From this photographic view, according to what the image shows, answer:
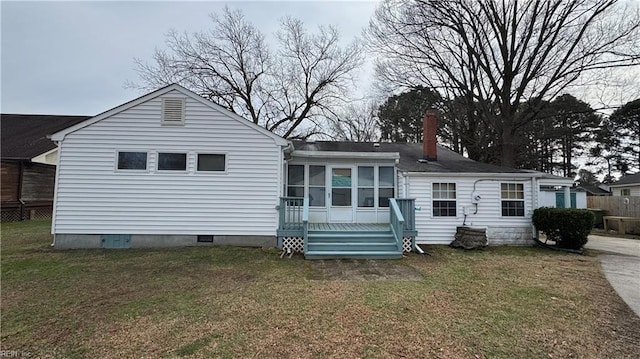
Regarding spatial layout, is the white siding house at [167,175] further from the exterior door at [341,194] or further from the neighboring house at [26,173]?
the neighboring house at [26,173]

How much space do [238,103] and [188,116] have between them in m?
14.3

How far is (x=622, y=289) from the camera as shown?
5.37 m

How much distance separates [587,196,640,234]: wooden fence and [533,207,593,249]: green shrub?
9.27 m

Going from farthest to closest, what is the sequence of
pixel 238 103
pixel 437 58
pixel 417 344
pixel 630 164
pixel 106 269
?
pixel 630 164
pixel 238 103
pixel 437 58
pixel 106 269
pixel 417 344

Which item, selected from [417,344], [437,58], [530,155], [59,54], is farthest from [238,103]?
[530,155]

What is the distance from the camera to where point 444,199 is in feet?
30.8

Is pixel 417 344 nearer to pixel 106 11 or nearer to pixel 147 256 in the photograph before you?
pixel 147 256

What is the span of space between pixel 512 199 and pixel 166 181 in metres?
10.9

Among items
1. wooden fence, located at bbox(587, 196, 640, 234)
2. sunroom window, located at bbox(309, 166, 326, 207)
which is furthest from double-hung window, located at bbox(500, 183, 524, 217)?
wooden fence, located at bbox(587, 196, 640, 234)

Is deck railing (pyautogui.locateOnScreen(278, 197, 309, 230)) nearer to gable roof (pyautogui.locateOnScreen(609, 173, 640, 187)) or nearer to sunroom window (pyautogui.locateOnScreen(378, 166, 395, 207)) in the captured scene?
sunroom window (pyautogui.locateOnScreen(378, 166, 395, 207))

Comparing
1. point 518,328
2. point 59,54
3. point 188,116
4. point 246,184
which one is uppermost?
point 59,54

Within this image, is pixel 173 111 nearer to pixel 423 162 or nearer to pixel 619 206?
pixel 423 162

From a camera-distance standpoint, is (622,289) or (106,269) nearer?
(622,289)

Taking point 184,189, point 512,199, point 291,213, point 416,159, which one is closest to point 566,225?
point 512,199
